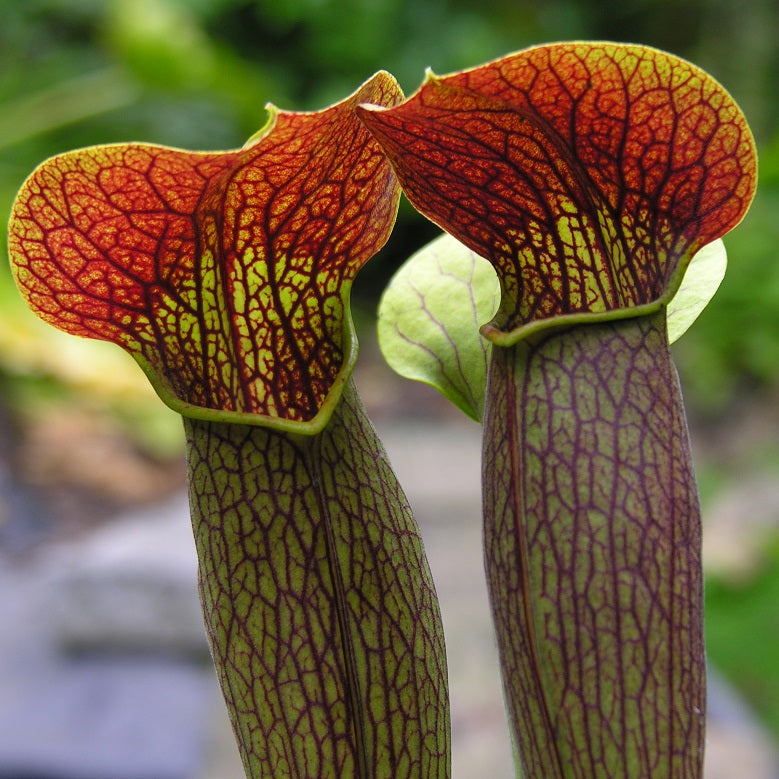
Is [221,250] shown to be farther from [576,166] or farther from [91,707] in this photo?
[91,707]

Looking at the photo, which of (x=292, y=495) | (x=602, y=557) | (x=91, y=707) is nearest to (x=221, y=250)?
(x=292, y=495)

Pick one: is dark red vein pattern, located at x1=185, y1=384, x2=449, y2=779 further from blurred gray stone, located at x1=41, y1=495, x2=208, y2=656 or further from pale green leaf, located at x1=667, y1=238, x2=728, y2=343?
blurred gray stone, located at x1=41, y1=495, x2=208, y2=656

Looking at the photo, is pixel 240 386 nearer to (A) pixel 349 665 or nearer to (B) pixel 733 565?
(A) pixel 349 665

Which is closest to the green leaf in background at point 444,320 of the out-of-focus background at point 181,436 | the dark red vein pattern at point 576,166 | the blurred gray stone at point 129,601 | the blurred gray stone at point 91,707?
the dark red vein pattern at point 576,166

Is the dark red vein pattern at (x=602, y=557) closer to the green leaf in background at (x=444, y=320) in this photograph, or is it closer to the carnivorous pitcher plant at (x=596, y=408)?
the carnivorous pitcher plant at (x=596, y=408)

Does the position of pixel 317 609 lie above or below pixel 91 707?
below

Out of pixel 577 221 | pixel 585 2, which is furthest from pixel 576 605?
pixel 585 2
